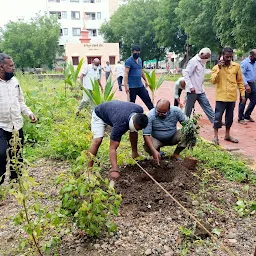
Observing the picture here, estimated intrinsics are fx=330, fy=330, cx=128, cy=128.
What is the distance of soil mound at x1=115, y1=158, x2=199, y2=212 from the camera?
11.0 ft

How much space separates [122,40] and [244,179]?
38.8m

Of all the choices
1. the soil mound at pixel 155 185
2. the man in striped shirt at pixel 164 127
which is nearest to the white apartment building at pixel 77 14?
the man in striped shirt at pixel 164 127

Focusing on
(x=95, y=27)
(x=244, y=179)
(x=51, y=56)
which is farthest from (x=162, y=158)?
(x=95, y=27)

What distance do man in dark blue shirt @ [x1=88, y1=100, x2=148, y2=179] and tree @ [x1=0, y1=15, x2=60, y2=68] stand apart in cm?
3351

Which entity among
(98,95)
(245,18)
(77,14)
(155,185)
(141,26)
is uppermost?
(77,14)

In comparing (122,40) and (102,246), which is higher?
(122,40)

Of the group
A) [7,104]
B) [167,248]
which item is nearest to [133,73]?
[7,104]

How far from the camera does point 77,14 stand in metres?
49.9

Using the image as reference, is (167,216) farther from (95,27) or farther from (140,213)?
(95,27)

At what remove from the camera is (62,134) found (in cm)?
490

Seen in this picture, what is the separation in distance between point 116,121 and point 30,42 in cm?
3491

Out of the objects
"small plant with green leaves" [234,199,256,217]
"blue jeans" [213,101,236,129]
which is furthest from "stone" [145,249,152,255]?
"blue jeans" [213,101,236,129]

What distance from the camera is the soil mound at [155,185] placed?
3360 mm

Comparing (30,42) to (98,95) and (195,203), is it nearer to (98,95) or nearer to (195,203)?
(98,95)
